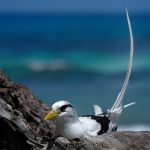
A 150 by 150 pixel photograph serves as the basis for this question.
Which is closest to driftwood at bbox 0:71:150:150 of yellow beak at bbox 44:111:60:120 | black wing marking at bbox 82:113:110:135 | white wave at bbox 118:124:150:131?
yellow beak at bbox 44:111:60:120

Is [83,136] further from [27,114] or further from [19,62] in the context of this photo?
[19,62]

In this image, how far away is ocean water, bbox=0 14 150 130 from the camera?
1370cm

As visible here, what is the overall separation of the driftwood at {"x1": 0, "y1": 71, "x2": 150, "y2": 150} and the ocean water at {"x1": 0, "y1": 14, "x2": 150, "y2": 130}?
701cm

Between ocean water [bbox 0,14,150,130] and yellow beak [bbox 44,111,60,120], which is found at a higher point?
ocean water [bbox 0,14,150,130]

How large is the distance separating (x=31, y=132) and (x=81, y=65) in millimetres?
16741

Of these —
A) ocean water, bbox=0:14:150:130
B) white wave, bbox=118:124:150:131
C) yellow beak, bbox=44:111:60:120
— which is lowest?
white wave, bbox=118:124:150:131

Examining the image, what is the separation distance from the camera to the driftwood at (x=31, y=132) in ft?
14.1

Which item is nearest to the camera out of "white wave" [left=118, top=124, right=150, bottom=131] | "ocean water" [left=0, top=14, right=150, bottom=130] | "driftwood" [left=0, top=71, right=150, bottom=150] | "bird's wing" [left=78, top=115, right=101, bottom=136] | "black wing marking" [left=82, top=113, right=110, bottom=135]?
"driftwood" [left=0, top=71, right=150, bottom=150]

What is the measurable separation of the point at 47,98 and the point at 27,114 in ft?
29.4

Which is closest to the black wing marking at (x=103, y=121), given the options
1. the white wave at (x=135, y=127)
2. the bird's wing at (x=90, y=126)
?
the bird's wing at (x=90, y=126)

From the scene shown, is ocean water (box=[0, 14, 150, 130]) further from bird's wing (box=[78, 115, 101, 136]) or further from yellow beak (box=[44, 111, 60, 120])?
yellow beak (box=[44, 111, 60, 120])

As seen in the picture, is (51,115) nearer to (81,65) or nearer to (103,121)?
(103,121)

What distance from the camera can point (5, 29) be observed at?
105 ft

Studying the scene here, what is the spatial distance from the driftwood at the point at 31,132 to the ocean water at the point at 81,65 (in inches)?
276
